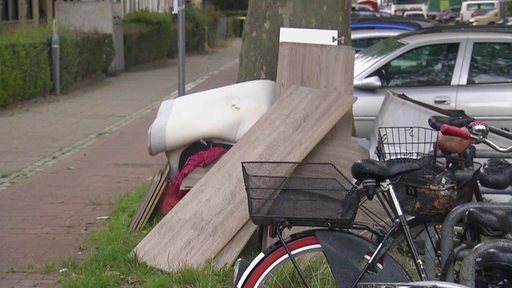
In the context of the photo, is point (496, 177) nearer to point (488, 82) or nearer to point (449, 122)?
point (449, 122)

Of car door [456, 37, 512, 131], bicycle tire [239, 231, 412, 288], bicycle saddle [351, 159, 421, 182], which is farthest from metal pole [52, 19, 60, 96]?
bicycle saddle [351, 159, 421, 182]

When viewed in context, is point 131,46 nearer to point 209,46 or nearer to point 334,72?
point 209,46

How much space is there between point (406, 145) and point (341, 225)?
114cm

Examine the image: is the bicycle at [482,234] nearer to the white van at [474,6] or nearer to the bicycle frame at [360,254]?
the bicycle frame at [360,254]

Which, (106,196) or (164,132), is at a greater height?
(164,132)

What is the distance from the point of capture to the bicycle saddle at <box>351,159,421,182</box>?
3.83 metres

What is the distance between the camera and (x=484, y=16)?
46750 mm

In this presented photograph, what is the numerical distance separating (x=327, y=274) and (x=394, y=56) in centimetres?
521

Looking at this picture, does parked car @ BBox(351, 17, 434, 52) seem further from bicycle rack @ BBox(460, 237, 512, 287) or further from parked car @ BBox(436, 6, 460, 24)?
parked car @ BBox(436, 6, 460, 24)

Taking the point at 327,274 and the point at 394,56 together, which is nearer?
the point at 327,274

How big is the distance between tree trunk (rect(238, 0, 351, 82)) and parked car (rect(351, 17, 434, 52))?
18.2 ft

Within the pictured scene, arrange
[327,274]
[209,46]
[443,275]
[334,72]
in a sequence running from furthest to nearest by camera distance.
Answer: [209,46]
[334,72]
[327,274]
[443,275]

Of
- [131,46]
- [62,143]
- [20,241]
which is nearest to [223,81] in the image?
[131,46]

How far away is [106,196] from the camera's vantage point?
8406 mm
